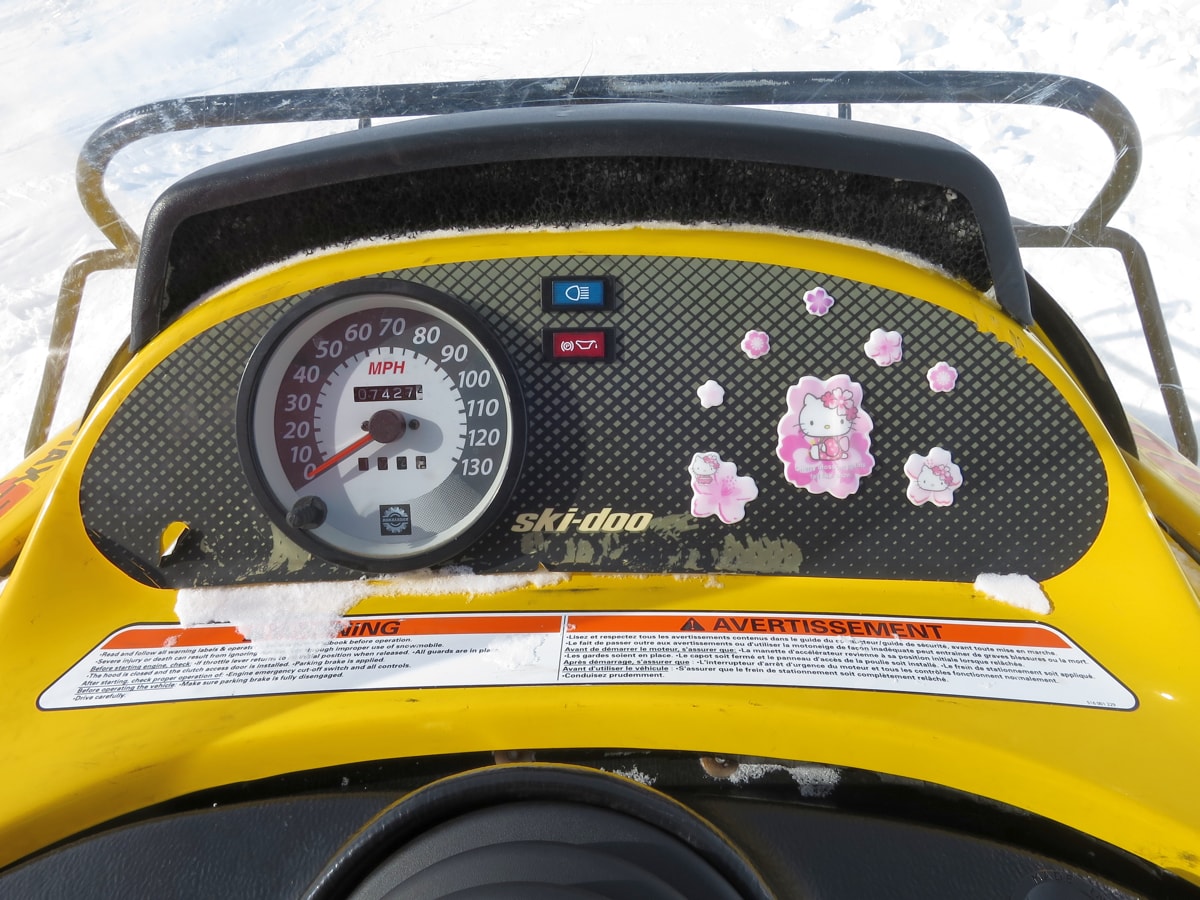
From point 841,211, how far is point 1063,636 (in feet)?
2.29

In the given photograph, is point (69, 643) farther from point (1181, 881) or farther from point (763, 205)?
point (1181, 881)

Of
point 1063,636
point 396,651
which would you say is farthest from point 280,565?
point 1063,636

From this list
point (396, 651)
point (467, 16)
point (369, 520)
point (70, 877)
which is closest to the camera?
point (70, 877)

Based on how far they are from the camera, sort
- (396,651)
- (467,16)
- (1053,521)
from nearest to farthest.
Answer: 1. (396,651)
2. (1053,521)
3. (467,16)

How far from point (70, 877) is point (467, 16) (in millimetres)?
4854

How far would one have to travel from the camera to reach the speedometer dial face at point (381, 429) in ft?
4.04

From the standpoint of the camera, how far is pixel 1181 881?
36.5 inches

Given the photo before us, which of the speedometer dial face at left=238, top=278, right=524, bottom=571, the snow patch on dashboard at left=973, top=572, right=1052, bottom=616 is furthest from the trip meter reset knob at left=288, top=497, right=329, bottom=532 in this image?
the snow patch on dashboard at left=973, top=572, right=1052, bottom=616

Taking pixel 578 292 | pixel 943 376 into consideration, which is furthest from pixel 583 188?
pixel 943 376

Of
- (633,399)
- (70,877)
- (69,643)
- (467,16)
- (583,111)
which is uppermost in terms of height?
(467,16)

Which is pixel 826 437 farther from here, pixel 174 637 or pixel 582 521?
pixel 174 637

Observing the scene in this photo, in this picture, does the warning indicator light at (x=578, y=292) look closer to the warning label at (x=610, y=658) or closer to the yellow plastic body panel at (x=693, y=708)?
the yellow plastic body panel at (x=693, y=708)

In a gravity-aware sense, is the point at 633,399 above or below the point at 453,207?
below

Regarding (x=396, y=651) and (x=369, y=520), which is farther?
(x=369, y=520)
